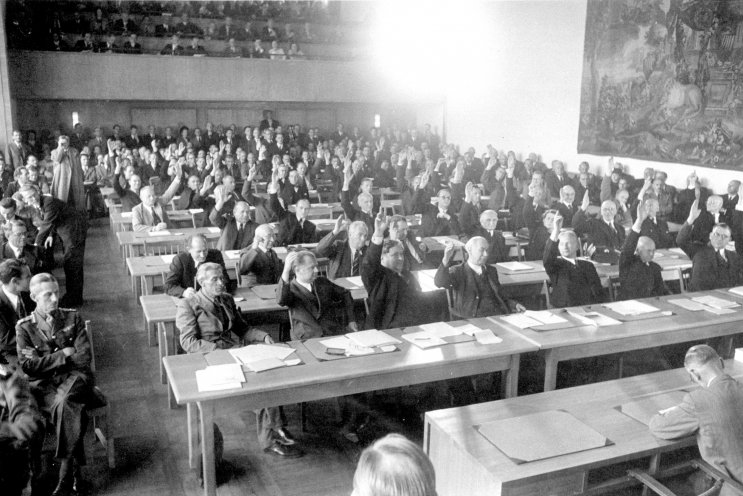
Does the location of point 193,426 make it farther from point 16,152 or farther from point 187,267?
point 16,152

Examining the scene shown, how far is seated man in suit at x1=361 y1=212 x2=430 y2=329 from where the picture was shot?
17.2ft

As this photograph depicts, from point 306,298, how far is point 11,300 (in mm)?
2084

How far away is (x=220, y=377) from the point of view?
3.63 meters

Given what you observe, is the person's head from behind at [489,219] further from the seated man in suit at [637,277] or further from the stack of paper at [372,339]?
the stack of paper at [372,339]

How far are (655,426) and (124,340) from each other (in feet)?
17.0

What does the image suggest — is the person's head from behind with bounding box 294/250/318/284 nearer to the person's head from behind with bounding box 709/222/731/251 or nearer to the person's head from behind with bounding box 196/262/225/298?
the person's head from behind with bounding box 196/262/225/298

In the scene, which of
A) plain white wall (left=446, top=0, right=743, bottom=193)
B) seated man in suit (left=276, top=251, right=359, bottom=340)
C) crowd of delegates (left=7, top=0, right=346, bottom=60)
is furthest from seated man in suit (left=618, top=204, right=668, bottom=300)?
crowd of delegates (left=7, top=0, right=346, bottom=60)

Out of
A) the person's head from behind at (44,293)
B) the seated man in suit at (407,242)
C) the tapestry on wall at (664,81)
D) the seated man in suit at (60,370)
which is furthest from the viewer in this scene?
the tapestry on wall at (664,81)

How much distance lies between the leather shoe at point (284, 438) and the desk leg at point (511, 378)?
1485 millimetres

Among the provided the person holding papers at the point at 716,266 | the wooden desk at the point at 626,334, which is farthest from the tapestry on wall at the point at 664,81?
the wooden desk at the point at 626,334

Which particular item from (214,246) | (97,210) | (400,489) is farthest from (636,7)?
(400,489)

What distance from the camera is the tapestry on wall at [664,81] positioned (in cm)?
1103

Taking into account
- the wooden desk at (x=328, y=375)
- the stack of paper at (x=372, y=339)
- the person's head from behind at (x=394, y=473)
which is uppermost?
the person's head from behind at (x=394, y=473)

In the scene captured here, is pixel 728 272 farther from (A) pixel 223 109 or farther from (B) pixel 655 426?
(A) pixel 223 109
